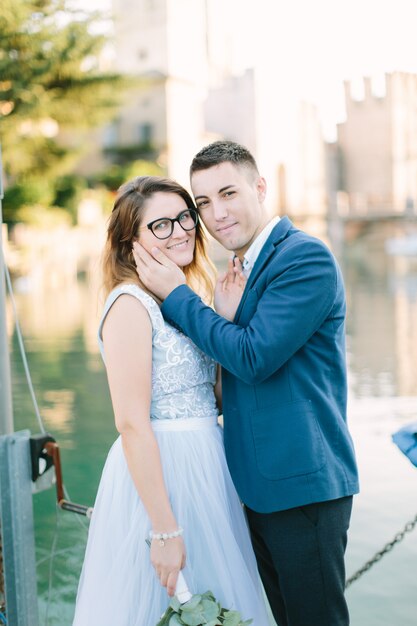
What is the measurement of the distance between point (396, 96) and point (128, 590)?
161 feet

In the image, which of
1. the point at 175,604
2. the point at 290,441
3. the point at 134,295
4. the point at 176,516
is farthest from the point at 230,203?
the point at 175,604

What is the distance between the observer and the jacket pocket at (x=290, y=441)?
1.74 m

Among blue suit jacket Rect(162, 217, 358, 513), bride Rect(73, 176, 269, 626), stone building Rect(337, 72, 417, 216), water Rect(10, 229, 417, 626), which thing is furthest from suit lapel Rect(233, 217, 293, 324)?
stone building Rect(337, 72, 417, 216)

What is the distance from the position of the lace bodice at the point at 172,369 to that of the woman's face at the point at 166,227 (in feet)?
0.46

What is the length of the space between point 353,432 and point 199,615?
430cm

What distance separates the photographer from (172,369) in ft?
6.15

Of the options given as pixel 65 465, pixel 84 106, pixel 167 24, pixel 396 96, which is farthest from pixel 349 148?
pixel 65 465

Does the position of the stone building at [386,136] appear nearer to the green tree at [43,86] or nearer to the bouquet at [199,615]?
the green tree at [43,86]

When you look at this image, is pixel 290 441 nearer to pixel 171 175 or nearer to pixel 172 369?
pixel 172 369

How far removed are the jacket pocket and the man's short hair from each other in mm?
623

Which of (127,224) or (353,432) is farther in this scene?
(353,432)

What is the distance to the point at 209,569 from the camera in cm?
187

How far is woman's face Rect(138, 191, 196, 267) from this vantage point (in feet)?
6.33

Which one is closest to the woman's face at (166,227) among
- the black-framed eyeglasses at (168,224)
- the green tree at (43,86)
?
the black-framed eyeglasses at (168,224)
